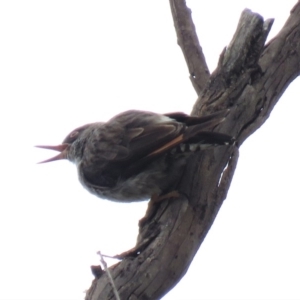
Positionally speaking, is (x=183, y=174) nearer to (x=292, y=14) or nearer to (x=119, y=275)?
(x=119, y=275)

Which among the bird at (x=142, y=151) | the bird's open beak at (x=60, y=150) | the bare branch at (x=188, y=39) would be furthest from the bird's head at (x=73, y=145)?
the bare branch at (x=188, y=39)

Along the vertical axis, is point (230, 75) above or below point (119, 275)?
above

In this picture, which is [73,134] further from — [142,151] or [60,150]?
[142,151]

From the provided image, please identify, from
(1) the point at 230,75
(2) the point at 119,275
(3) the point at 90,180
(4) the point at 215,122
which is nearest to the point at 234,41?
(1) the point at 230,75

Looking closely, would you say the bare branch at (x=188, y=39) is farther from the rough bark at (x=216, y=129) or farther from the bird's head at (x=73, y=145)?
the bird's head at (x=73, y=145)

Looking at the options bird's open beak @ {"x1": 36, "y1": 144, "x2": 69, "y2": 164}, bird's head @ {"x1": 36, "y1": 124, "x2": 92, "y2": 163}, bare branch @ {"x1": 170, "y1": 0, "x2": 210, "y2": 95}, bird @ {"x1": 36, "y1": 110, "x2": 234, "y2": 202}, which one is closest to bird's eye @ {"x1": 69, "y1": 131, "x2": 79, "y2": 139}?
bird's head @ {"x1": 36, "y1": 124, "x2": 92, "y2": 163}
